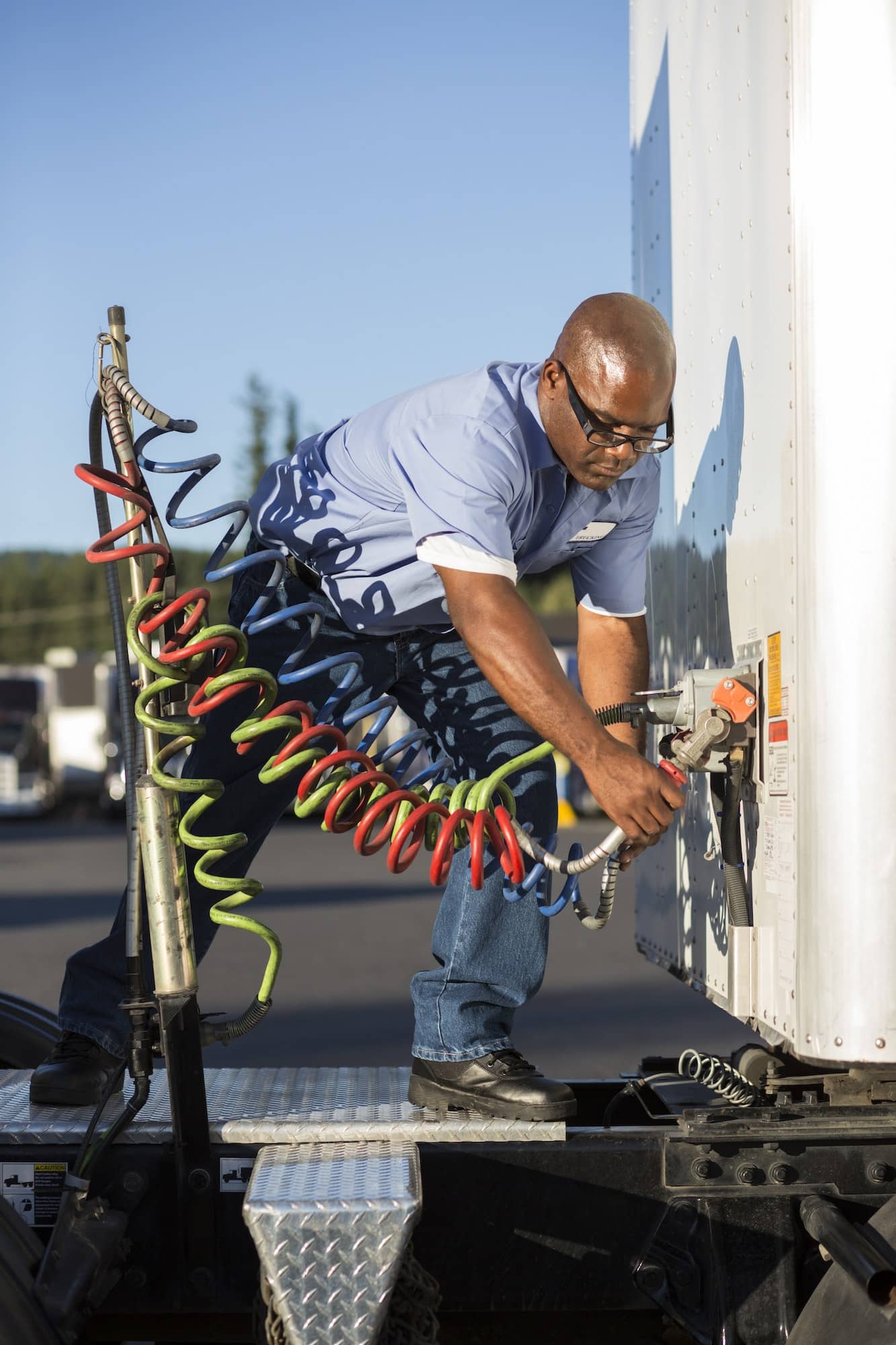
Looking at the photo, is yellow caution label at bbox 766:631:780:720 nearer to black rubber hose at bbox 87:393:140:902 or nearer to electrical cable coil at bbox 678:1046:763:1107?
electrical cable coil at bbox 678:1046:763:1107

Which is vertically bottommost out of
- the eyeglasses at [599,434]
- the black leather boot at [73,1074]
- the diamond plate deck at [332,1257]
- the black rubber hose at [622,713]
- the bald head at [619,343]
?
the diamond plate deck at [332,1257]

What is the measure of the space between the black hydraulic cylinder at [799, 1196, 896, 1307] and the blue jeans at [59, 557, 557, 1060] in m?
0.72

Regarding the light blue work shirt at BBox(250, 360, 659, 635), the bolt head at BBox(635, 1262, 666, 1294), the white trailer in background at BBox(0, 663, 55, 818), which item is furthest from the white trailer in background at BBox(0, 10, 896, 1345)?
the white trailer in background at BBox(0, 663, 55, 818)

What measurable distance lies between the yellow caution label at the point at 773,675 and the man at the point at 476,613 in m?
0.24

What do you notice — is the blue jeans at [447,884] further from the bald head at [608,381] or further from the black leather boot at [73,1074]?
the bald head at [608,381]

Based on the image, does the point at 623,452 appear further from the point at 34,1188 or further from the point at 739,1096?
the point at 34,1188

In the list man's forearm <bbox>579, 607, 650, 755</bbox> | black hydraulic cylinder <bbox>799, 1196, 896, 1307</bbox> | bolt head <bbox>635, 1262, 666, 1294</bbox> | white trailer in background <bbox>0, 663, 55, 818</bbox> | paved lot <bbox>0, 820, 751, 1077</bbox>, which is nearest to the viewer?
black hydraulic cylinder <bbox>799, 1196, 896, 1307</bbox>

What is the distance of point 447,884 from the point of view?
3.11 metres

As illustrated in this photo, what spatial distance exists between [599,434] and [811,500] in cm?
57

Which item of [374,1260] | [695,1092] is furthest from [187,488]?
[695,1092]

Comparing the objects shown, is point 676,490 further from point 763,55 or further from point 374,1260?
point 374,1260

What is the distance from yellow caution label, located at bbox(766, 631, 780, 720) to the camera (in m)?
2.52

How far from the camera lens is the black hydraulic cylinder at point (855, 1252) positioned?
2.21 meters

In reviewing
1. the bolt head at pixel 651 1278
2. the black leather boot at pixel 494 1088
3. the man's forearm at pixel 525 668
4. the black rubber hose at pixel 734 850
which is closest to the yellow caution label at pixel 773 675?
the black rubber hose at pixel 734 850
